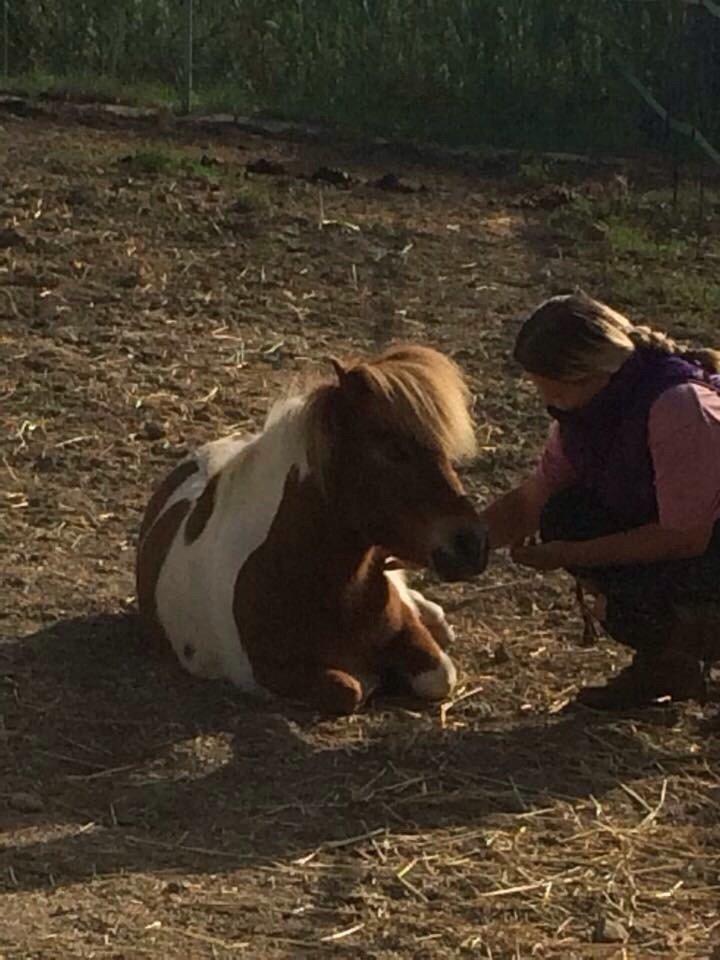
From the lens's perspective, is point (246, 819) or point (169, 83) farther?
point (169, 83)

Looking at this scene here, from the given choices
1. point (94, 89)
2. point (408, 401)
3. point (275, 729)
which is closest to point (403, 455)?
point (408, 401)

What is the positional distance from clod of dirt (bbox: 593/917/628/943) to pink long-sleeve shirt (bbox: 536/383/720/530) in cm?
124

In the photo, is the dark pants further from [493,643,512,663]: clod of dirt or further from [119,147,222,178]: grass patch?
[119,147,222,178]: grass patch

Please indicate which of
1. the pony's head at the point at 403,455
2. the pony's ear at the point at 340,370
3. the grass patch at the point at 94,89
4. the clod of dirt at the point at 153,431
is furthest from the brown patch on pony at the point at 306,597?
the grass patch at the point at 94,89

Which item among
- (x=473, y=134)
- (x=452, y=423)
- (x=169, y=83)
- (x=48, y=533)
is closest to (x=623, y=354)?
(x=452, y=423)

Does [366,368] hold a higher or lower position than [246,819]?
higher

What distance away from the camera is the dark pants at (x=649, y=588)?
16.8 feet

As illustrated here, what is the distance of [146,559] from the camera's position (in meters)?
5.94

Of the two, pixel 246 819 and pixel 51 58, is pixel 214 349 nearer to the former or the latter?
pixel 246 819

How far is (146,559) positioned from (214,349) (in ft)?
9.40

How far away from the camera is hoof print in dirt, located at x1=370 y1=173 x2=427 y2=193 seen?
12547mm

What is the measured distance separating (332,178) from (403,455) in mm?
7762

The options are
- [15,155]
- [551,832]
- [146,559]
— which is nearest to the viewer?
[551,832]

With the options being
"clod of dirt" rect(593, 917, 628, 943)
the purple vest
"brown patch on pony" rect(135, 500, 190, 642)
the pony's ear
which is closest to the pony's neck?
the pony's ear
